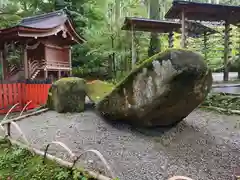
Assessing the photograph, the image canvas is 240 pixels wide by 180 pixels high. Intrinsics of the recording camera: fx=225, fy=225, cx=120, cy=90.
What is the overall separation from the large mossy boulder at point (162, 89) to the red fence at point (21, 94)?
4.96 metres

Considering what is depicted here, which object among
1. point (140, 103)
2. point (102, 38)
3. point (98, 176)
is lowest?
point (98, 176)

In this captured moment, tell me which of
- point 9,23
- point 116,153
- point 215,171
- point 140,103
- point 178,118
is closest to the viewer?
point 215,171

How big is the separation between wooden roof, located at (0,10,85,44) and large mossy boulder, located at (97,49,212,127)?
625 cm

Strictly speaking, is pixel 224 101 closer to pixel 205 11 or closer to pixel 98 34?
pixel 205 11

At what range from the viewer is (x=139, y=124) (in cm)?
456

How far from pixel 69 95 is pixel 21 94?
4.01m

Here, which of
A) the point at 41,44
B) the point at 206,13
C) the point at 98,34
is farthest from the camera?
the point at 98,34

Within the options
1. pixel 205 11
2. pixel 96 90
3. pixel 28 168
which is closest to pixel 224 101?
pixel 96 90

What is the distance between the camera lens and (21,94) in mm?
8977

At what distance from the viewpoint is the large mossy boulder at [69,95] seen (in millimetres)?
5938

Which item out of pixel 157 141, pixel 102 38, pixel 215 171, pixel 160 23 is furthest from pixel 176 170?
pixel 102 38

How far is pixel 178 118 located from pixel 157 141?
65 centimetres

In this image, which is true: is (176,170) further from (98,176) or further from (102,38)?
(102,38)

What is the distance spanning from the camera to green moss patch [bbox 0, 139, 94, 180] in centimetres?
300
